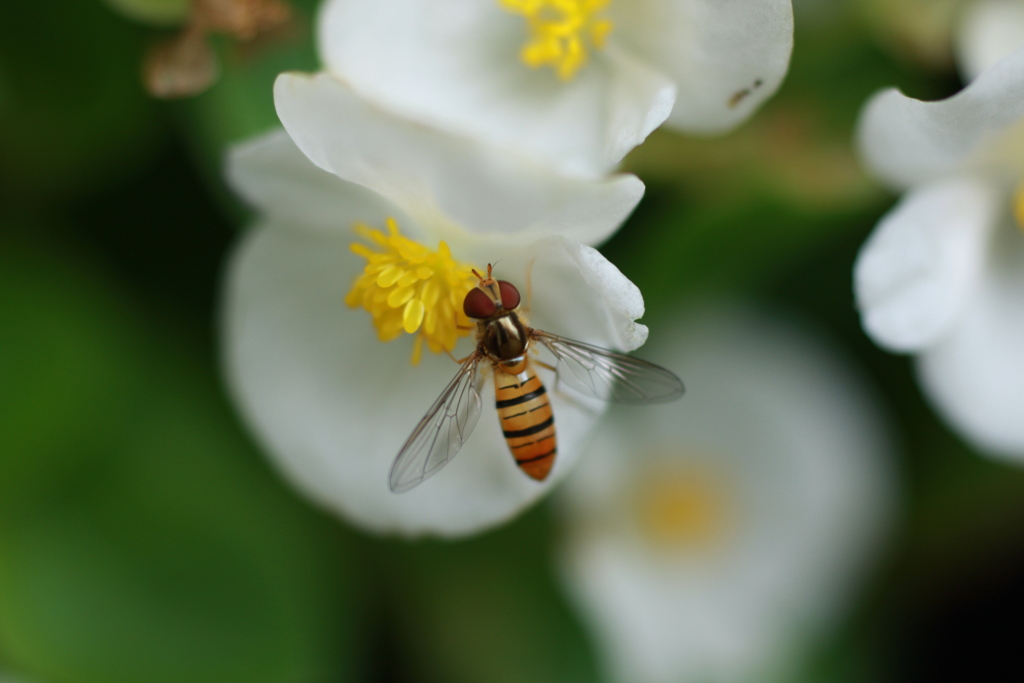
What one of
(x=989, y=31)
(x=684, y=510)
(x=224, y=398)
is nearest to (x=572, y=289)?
(x=989, y=31)

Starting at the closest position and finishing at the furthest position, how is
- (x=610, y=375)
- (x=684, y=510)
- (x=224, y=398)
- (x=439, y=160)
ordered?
1. (x=439, y=160)
2. (x=610, y=375)
3. (x=224, y=398)
4. (x=684, y=510)

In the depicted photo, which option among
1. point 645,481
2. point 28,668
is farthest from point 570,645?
point 28,668

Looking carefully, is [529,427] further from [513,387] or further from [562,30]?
[562,30]

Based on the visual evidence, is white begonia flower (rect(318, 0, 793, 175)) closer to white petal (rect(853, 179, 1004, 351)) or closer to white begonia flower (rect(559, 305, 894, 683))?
white petal (rect(853, 179, 1004, 351))

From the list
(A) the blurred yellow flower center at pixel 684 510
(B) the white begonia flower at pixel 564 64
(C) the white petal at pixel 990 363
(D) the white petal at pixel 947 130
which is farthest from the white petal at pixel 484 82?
(A) the blurred yellow flower center at pixel 684 510

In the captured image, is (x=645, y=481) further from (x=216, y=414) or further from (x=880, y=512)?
Result: (x=216, y=414)

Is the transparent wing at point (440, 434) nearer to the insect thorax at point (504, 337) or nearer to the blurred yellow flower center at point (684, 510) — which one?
the insect thorax at point (504, 337)
